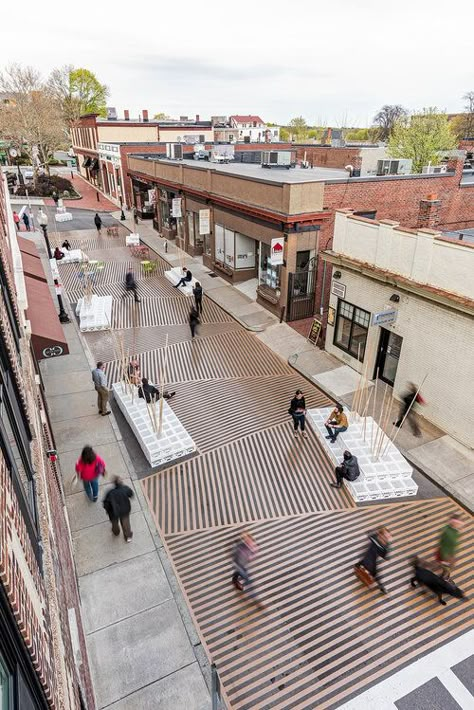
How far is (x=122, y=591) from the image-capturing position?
319 inches

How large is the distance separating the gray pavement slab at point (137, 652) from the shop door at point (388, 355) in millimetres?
10370

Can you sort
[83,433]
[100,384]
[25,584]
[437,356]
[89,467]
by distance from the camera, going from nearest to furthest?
1. [25,584]
2. [89,467]
3. [83,433]
4. [100,384]
5. [437,356]

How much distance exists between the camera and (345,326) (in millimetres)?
16844

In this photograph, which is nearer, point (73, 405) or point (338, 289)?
point (73, 405)

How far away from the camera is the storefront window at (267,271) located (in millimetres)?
20516

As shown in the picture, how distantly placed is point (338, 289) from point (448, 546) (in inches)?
413

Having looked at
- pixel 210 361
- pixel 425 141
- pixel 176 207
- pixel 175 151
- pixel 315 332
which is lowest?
pixel 210 361

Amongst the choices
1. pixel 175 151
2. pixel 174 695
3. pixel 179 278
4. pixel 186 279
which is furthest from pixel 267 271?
pixel 175 151

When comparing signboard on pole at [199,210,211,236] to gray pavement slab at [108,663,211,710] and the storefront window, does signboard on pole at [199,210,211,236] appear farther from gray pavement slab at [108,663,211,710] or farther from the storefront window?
gray pavement slab at [108,663,211,710]

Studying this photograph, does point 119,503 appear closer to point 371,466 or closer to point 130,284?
point 371,466

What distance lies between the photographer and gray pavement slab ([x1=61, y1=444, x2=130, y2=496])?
10.5m

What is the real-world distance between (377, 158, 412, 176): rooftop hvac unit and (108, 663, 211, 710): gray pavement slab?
22852 mm

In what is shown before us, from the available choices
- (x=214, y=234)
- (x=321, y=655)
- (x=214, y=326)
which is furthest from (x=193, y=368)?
(x=214, y=234)

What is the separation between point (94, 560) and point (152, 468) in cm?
281
